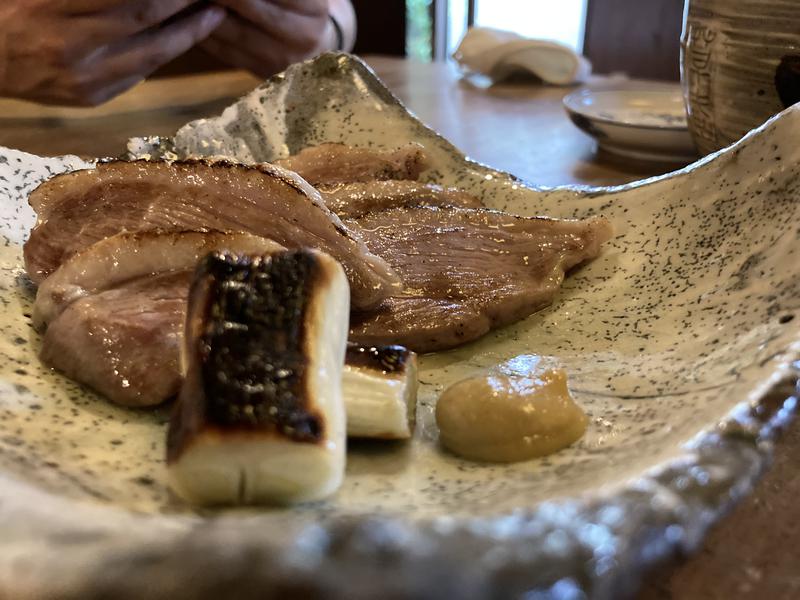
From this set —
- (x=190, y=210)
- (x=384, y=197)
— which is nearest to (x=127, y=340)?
(x=190, y=210)

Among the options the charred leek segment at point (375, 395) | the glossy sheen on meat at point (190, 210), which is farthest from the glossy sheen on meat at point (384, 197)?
the charred leek segment at point (375, 395)

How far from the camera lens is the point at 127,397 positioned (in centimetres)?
120

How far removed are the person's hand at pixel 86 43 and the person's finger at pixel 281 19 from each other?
30 centimetres

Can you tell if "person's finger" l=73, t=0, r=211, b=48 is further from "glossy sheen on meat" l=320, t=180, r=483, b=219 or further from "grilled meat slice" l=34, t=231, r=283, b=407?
"grilled meat slice" l=34, t=231, r=283, b=407

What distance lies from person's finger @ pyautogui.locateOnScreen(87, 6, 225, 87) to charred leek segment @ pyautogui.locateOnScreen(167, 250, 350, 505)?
2541mm

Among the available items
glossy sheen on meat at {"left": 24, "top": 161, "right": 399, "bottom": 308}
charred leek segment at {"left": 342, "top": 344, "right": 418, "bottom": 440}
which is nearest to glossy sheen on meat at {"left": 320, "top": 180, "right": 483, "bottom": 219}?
→ glossy sheen on meat at {"left": 24, "top": 161, "right": 399, "bottom": 308}

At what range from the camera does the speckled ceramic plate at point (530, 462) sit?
593mm

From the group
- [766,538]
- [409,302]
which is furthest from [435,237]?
[766,538]

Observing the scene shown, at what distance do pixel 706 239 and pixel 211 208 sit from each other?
3.75ft

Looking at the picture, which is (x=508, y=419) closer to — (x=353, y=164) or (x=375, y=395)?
(x=375, y=395)

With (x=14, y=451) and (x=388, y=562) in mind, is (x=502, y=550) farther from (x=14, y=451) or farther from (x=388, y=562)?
(x=14, y=451)

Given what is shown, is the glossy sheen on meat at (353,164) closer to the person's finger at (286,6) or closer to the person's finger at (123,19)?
the person's finger at (123,19)

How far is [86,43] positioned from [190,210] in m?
1.97

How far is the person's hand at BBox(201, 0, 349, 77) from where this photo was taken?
364 cm
